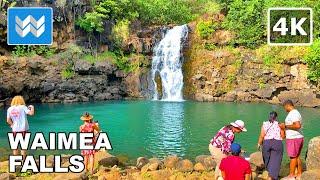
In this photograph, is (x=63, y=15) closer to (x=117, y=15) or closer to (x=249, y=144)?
(x=117, y=15)

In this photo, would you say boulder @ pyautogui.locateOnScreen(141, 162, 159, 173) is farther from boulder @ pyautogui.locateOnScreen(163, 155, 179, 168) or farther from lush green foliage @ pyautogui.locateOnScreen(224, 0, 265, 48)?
lush green foliage @ pyautogui.locateOnScreen(224, 0, 265, 48)

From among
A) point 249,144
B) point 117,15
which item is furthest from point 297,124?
point 117,15

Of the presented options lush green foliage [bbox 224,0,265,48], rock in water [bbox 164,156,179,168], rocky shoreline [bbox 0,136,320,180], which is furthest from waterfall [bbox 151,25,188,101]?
rocky shoreline [bbox 0,136,320,180]

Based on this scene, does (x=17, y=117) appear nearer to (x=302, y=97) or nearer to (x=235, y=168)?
(x=235, y=168)

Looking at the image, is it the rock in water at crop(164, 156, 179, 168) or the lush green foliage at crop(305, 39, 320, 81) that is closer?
the rock in water at crop(164, 156, 179, 168)

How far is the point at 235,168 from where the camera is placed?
5910mm

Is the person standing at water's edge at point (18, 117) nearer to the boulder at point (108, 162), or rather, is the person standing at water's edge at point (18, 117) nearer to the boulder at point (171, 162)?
the boulder at point (108, 162)

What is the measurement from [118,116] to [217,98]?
1299 centimetres

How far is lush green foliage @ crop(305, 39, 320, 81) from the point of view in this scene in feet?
103

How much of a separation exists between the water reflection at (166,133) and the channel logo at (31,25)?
6.81 meters

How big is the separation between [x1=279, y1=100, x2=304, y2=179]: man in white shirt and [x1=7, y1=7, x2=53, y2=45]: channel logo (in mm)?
4782

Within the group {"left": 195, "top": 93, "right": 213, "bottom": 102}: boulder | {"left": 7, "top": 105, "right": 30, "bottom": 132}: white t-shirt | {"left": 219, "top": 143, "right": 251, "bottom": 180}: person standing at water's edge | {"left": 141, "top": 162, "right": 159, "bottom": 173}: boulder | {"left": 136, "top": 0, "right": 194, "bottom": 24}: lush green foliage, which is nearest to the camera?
{"left": 219, "top": 143, "right": 251, "bottom": 180}: person standing at water's edge

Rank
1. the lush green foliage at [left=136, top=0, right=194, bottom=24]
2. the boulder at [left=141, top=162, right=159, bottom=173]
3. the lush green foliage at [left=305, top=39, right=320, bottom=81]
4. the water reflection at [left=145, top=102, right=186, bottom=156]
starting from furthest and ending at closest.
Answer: the lush green foliage at [left=136, top=0, right=194, bottom=24], the lush green foliage at [left=305, top=39, right=320, bottom=81], the water reflection at [left=145, top=102, right=186, bottom=156], the boulder at [left=141, top=162, right=159, bottom=173]

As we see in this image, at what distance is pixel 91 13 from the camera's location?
38531 millimetres
